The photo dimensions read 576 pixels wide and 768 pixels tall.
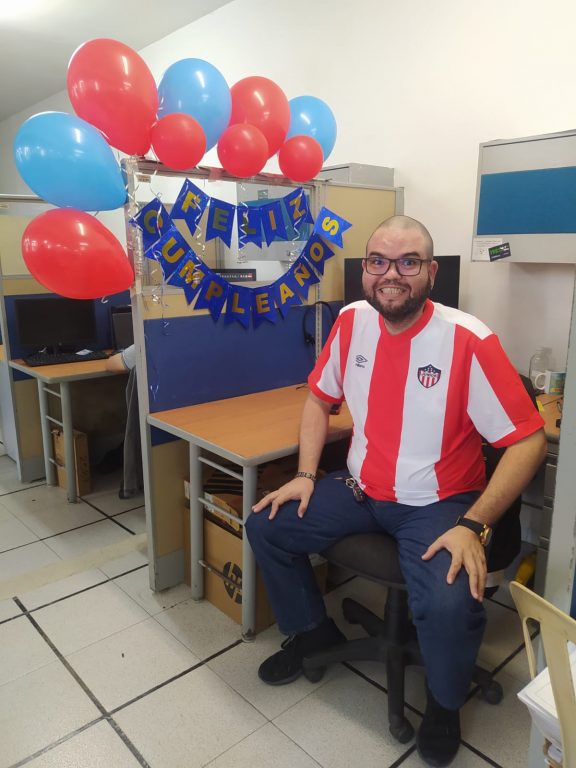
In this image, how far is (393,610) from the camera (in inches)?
68.4

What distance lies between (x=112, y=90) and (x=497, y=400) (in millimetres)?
1507

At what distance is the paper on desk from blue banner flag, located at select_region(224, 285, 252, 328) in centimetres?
173

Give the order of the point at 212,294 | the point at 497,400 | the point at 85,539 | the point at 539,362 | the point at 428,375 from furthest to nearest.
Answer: the point at 85,539 → the point at 539,362 → the point at 212,294 → the point at 428,375 → the point at 497,400

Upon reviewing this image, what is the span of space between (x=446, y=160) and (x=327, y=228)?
2.73 ft

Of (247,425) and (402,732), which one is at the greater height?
(247,425)

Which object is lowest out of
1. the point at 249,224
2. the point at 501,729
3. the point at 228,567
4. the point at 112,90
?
the point at 501,729

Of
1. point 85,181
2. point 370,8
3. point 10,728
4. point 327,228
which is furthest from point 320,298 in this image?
point 10,728

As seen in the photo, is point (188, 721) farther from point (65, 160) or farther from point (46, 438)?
point (46, 438)

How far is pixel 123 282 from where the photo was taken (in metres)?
1.90

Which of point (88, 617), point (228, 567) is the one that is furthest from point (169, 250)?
point (88, 617)

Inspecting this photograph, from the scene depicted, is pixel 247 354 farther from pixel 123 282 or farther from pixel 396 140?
pixel 396 140

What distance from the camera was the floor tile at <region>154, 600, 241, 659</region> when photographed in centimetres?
199

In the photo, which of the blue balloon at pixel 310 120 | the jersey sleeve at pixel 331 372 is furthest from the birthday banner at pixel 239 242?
the jersey sleeve at pixel 331 372

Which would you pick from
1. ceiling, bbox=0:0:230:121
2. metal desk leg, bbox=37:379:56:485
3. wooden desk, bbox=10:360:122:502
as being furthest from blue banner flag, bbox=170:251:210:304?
ceiling, bbox=0:0:230:121
